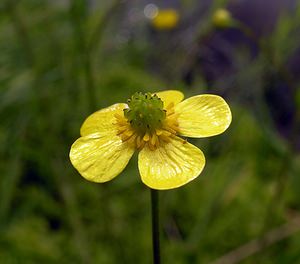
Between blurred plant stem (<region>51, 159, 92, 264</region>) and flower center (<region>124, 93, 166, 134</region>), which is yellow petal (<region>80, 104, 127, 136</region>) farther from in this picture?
blurred plant stem (<region>51, 159, 92, 264</region>)

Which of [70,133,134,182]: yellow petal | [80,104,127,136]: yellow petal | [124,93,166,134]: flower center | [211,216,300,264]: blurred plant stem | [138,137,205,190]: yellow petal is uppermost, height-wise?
[80,104,127,136]: yellow petal

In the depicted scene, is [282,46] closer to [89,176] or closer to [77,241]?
[77,241]

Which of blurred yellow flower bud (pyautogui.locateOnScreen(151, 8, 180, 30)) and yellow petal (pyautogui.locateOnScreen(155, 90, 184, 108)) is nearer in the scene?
yellow petal (pyautogui.locateOnScreen(155, 90, 184, 108))

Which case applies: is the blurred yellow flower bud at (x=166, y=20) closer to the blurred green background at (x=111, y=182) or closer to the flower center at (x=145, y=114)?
the blurred green background at (x=111, y=182)

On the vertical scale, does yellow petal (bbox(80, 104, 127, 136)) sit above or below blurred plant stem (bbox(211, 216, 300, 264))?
above

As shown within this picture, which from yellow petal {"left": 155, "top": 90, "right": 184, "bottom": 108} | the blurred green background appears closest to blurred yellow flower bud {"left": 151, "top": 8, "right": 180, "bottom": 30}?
the blurred green background

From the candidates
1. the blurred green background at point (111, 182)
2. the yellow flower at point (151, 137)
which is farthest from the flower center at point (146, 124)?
the blurred green background at point (111, 182)

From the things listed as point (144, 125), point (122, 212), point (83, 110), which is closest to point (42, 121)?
point (83, 110)
